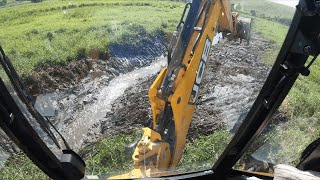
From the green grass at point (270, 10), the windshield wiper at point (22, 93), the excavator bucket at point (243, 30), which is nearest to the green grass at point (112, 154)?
the windshield wiper at point (22, 93)

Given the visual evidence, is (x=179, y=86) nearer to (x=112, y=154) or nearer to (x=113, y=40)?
(x=112, y=154)

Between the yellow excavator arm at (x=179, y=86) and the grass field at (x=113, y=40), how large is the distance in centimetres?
18

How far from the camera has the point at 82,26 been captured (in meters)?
6.07

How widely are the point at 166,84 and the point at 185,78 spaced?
0.18m

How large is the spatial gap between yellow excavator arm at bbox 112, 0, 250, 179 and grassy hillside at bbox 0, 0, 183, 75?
0.22 m

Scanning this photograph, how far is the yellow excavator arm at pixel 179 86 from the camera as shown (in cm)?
334

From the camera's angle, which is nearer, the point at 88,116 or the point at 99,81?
the point at 88,116

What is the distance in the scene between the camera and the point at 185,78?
341cm

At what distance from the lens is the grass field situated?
2633 millimetres

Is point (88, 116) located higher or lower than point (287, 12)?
lower

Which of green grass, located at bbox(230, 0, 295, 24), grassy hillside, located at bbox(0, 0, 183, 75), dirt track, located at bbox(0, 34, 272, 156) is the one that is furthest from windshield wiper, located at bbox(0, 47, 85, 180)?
dirt track, located at bbox(0, 34, 272, 156)

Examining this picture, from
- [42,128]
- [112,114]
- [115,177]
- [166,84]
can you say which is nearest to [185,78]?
[166,84]

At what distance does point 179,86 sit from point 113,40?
12.7ft

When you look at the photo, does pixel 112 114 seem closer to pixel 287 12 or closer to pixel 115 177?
pixel 115 177
